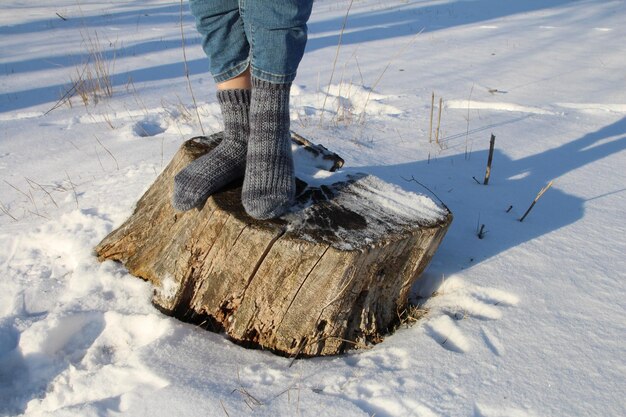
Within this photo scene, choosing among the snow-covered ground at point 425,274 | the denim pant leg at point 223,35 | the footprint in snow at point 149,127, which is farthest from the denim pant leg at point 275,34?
the footprint in snow at point 149,127

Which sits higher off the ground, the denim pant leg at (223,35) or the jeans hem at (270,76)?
the denim pant leg at (223,35)

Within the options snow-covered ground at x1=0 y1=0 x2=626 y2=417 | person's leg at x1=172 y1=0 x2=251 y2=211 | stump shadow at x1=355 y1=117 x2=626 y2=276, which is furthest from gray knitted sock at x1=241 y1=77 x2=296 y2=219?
stump shadow at x1=355 y1=117 x2=626 y2=276

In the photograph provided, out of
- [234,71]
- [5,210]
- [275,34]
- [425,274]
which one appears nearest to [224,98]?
[234,71]

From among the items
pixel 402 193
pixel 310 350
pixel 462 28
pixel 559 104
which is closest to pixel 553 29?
pixel 462 28

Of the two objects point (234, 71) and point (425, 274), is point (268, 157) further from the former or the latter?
point (425, 274)

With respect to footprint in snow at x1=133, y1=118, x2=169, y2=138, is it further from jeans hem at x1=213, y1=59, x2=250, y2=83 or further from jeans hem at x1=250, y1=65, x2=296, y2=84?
jeans hem at x1=250, y1=65, x2=296, y2=84

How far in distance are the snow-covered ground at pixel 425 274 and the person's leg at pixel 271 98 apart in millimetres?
437

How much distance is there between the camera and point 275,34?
4.42ft

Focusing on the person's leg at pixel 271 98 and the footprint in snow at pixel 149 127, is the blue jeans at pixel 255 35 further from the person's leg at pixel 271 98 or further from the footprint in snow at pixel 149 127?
the footprint in snow at pixel 149 127

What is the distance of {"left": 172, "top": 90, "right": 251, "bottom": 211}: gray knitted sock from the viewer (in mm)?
1489

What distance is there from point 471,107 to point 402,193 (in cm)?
202

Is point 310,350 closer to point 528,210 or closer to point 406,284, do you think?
point 406,284

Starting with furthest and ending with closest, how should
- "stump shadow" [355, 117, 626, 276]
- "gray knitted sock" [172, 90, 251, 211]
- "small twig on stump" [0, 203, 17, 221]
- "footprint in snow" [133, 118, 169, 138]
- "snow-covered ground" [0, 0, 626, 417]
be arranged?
"footprint in snow" [133, 118, 169, 138]
"small twig on stump" [0, 203, 17, 221]
"stump shadow" [355, 117, 626, 276]
"gray knitted sock" [172, 90, 251, 211]
"snow-covered ground" [0, 0, 626, 417]

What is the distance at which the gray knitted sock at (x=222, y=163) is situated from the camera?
1.49 m
